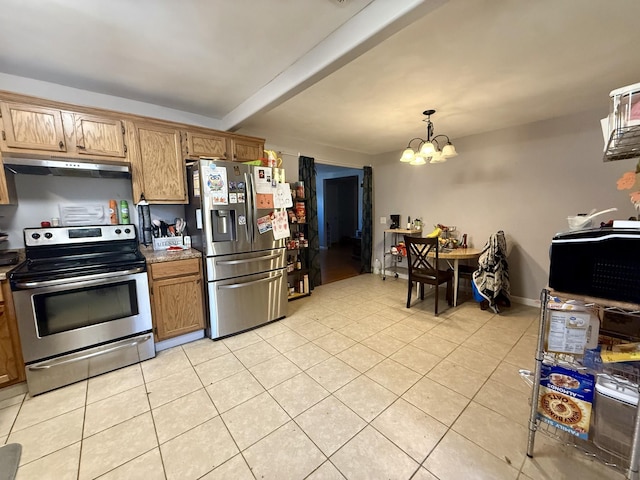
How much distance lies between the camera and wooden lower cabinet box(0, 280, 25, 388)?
1.76 m

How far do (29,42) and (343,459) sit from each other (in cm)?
324

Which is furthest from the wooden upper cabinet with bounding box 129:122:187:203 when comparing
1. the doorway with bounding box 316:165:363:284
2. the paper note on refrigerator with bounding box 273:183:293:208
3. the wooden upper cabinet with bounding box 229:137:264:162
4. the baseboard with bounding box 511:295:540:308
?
the baseboard with bounding box 511:295:540:308

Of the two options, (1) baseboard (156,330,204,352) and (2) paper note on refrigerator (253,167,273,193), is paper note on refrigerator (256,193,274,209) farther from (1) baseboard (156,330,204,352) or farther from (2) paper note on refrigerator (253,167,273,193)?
(1) baseboard (156,330,204,352)

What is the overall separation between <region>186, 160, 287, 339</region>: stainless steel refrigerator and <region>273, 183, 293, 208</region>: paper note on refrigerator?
147 mm

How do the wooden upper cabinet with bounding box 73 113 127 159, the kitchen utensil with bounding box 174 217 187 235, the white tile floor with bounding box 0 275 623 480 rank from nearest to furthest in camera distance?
1. the white tile floor with bounding box 0 275 623 480
2. the wooden upper cabinet with bounding box 73 113 127 159
3. the kitchen utensil with bounding box 174 217 187 235

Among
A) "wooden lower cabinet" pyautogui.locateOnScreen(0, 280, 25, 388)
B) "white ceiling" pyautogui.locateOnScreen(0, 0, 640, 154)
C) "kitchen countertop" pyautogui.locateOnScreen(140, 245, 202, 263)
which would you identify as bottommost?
"wooden lower cabinet" pyautogui.locateOnScreen(0, 280, 25, 388)

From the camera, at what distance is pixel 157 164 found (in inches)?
99.7

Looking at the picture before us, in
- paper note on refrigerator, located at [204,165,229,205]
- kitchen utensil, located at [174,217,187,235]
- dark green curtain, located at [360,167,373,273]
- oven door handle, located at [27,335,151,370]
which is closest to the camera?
oven door handle, located at [27,335,151,370]

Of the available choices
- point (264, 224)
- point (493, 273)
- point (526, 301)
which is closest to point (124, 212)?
point (264, 224)

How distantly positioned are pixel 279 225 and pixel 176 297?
4.18 feet

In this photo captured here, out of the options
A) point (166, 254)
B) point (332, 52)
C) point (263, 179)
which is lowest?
point (166, 254)

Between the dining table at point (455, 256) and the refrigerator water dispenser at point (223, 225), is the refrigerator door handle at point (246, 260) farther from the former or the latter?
the dining table at point (455, 256)

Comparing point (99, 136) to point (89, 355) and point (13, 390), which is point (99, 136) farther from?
point (13, 390)

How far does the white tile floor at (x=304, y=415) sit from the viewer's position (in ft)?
4.33
